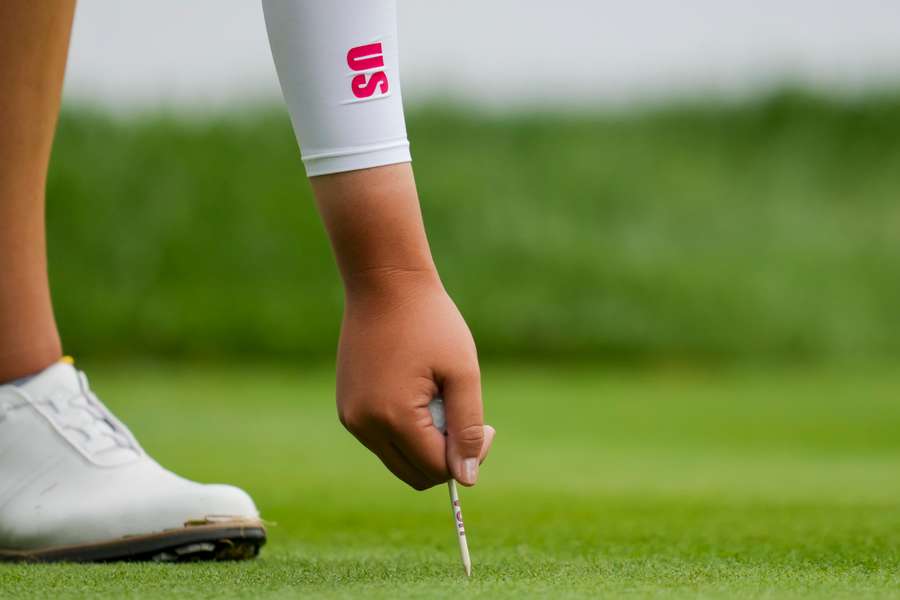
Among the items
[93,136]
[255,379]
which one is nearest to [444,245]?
[255,379]

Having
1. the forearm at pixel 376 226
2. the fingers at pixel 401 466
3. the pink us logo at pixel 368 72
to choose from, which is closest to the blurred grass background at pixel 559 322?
the fingers at pixel 401 466

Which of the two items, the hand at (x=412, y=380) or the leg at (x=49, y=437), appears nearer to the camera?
the hand at (x=412, y=380)

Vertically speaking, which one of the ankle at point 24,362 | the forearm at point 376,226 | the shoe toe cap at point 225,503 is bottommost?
the shoe toe cap at point 225,503

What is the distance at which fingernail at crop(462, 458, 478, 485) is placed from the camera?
2.40 feet

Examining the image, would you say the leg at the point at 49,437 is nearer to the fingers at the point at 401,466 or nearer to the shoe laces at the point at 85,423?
the shoe laces at the point at 85,423

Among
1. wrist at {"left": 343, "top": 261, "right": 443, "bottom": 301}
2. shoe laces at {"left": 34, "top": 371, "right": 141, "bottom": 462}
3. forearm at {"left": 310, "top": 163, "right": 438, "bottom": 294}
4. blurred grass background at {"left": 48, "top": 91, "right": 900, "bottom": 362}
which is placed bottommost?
blurred grass background at {"left": 48, "top": 91, "right": 900, "bottom": 362}

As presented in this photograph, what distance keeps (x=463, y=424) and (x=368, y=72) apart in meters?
0.23

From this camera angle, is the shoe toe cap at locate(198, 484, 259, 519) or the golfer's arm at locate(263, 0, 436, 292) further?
the shoe toe cap at locate(198, 484, 259, 519)

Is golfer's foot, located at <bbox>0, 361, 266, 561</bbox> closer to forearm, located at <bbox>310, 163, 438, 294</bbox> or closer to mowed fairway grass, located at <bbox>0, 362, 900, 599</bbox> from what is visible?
mowed fairway grass, located at <bbox>0, 362, 900, 599</bbox>

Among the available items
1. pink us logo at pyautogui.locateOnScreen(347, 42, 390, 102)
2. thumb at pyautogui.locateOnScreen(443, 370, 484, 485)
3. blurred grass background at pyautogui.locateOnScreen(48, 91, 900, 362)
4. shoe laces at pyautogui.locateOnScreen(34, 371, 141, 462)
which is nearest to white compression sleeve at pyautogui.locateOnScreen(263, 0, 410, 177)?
pink us logo at pyautogui.locateOnScreen(347, 42, 390, 102)

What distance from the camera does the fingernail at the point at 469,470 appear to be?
0.73 m

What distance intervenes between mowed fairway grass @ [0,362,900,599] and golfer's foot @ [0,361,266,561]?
46 millimetres

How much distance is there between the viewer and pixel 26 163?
1.03 m

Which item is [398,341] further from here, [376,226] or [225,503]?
[225,503]
